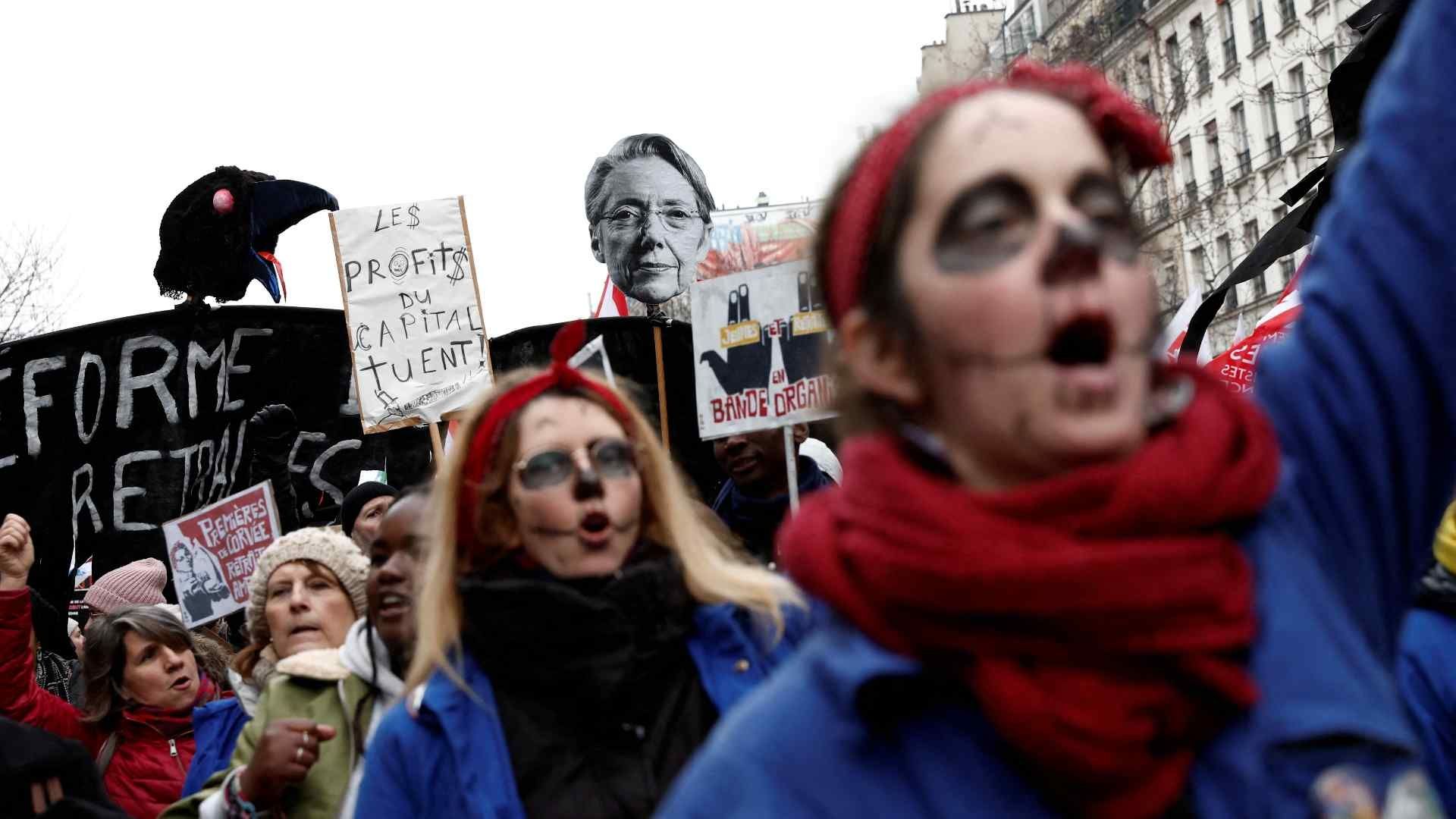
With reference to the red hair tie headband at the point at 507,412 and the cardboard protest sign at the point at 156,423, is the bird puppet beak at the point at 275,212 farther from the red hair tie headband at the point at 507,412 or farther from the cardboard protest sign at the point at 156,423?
the red hair tie headband at the point at 507,412

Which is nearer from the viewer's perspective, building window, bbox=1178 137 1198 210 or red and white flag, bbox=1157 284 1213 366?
red and white flag, bbox=1157 284 1213 366

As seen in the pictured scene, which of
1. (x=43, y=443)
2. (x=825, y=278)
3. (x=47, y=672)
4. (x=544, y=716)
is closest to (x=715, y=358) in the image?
(x=43, y=443)

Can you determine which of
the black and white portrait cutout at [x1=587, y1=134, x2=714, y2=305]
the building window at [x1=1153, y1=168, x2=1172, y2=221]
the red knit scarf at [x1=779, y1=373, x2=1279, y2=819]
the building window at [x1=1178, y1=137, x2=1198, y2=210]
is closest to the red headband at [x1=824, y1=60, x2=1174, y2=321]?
the red knit scarf at [x1=779, y1=373, x2=1279, y2=819]

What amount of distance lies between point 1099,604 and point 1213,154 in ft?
145

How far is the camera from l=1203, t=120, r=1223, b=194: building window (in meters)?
41.9

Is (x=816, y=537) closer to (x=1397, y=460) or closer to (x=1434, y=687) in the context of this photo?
(x=1397, y=460)

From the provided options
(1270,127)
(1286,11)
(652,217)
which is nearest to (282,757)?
(652,217)

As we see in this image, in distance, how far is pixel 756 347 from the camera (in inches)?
283

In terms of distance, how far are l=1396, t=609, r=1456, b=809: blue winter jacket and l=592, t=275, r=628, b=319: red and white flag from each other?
997cm

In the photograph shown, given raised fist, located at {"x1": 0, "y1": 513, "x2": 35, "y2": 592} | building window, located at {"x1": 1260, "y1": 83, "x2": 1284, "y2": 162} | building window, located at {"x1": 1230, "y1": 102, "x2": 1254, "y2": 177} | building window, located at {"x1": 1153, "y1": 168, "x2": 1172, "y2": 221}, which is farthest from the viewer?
building window, located at {"x1": 1230, "y1": 102, "x2": 1254, "y2": 177}

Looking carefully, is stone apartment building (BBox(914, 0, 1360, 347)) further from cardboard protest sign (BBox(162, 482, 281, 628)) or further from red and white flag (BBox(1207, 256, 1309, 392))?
cardboard protest sign (BBox(162, 482, 281, 628))

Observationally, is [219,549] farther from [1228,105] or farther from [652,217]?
[1228,105]

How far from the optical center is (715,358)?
725cm

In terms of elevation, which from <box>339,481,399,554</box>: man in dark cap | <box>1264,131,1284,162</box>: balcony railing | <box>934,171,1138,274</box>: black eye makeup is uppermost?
<box>1264,131,1284,162</box>: balcony railing
